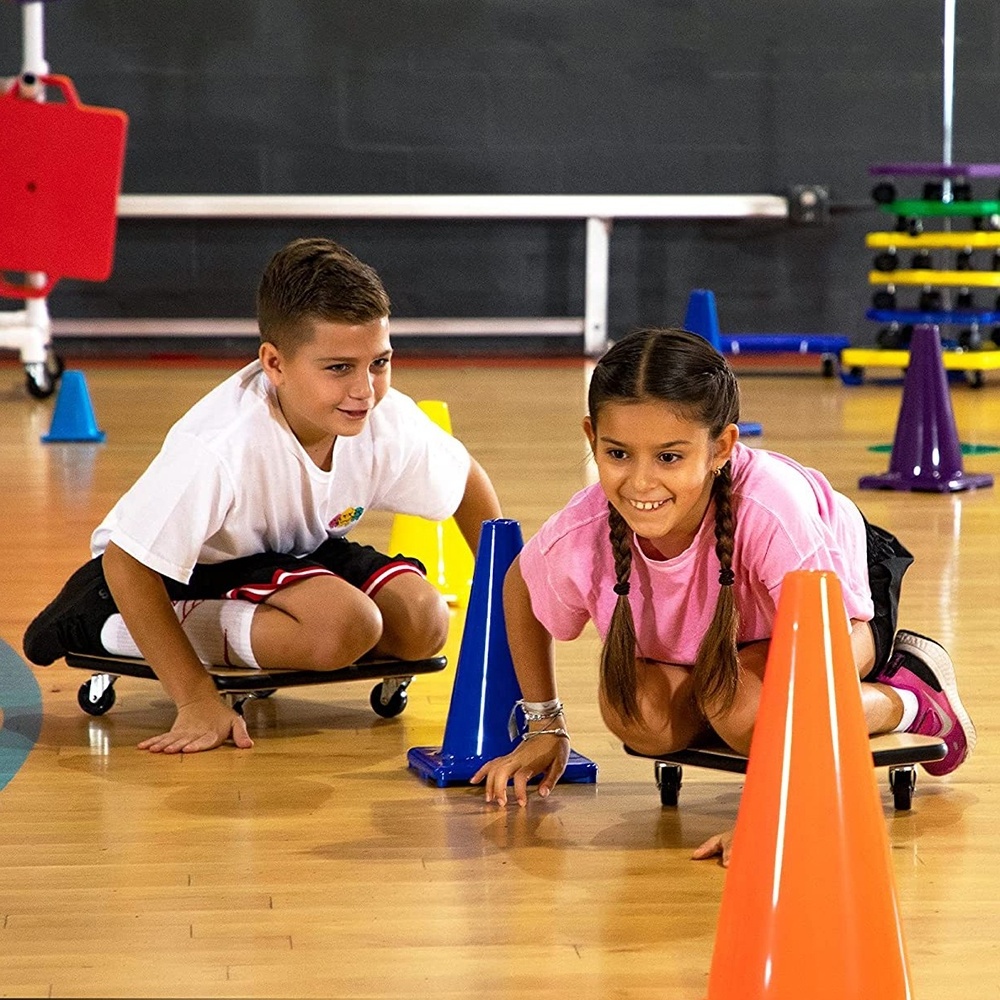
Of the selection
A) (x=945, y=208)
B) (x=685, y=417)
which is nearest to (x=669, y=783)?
(x=685, y=417)

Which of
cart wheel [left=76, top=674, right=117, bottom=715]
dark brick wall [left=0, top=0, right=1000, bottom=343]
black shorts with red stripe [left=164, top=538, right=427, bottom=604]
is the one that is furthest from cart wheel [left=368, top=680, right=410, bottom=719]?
dark brick wall [left=0, top=0, right=1000, bottom=343]

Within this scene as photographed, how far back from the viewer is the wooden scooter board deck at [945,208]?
23.0 feet

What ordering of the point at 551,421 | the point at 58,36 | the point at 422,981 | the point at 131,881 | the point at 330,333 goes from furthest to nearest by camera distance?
the point at 58,36 → the point at 551,421 → the point at 330,333 → the point at 131,881 → the point at 422,981

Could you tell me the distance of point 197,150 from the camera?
316 inches

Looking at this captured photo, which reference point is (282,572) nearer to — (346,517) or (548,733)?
(346,517)

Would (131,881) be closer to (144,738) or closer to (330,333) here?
(144,738)

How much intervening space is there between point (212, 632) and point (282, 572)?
13 centimetres

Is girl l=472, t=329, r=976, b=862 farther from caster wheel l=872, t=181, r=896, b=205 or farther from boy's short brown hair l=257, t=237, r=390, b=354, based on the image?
caster wheel l=872, t=181, r=896, b=205

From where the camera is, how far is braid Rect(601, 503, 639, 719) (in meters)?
1.99

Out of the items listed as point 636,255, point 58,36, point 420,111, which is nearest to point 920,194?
point 636,255

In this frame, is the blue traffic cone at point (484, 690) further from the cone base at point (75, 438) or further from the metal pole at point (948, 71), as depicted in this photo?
the metal pole at point (948, 71)

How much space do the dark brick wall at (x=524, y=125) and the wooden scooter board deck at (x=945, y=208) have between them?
1150mm

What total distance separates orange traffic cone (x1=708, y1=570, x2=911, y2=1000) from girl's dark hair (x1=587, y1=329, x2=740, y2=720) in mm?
368

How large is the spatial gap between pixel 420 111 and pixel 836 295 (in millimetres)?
2091
